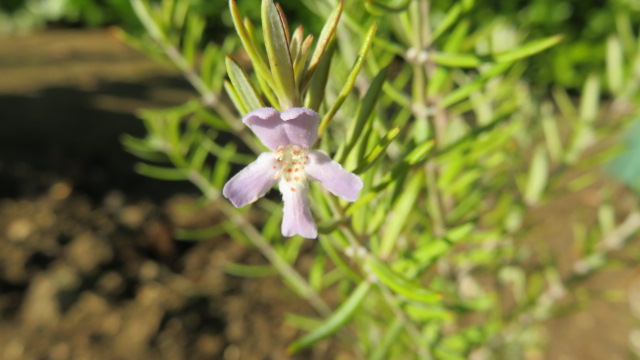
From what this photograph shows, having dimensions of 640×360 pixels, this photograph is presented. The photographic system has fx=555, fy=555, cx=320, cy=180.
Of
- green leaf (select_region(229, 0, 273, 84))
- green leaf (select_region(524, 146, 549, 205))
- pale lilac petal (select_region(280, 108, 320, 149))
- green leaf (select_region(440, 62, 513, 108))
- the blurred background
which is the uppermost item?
the blurred background

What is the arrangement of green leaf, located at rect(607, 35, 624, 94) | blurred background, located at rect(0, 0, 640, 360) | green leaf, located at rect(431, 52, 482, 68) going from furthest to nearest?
blurred background, located at rect(0, 0, 640, 360) → green leaf, located at rect(607, 35, 624, 94) → green leaf, located at rect(431, 52, 482, 68)

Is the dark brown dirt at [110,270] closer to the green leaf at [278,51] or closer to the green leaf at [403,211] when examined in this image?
the green leaf at [403,211]

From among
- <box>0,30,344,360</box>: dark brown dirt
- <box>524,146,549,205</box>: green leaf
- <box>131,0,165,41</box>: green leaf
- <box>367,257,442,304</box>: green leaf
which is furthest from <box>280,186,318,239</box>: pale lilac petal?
<box>0,30,344,360</box>: dark brown dirt

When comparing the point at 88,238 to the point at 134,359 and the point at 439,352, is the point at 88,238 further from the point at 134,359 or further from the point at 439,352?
the point at 439,352

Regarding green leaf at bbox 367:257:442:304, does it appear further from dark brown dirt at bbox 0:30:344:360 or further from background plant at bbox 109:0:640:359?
dark brown dirt at bbox 0:30:344:360

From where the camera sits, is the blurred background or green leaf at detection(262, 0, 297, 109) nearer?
green leaf at detection(262, 0, 297, 109)

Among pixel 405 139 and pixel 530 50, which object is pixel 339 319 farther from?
pixel 405 139

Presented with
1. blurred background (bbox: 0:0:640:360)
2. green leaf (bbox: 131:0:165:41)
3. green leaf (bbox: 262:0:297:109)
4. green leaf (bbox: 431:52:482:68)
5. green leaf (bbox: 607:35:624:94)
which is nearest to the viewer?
green leaf (bbox: 262:0:297:109)

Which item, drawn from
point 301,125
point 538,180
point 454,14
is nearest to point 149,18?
point 454,14
